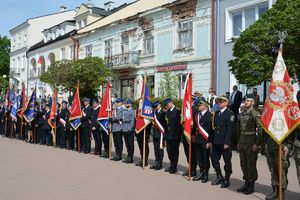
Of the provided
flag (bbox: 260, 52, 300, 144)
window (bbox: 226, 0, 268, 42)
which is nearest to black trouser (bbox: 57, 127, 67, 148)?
window (bbox: 226, 0, 268, 42)

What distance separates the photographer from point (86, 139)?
14586 mm

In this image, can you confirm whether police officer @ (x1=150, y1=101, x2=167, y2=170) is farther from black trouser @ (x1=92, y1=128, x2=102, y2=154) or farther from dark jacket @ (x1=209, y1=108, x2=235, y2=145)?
black trouser @ (x1=92, y1=128, x2=102, y2=154)

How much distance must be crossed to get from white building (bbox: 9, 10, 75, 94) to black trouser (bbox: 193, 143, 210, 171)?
3970 centimetres

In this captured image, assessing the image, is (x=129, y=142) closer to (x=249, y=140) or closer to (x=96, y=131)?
(x=96, y=131)

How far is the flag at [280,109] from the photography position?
7.21 m

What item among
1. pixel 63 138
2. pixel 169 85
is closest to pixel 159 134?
pixel 63 138

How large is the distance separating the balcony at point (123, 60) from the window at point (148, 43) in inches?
29.0

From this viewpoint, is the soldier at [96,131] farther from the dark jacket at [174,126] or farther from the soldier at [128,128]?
the dark jacket at [174,126]

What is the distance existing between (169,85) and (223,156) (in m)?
14.8

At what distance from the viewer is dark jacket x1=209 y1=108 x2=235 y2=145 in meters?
8.62

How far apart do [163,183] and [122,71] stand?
2056 cm

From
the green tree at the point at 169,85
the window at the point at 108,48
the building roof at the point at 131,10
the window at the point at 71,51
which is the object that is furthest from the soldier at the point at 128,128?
the window at the point at 71,51

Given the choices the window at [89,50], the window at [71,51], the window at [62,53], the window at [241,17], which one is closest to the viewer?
the window at [241,17]

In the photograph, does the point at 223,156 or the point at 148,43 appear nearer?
the point at 223,156
